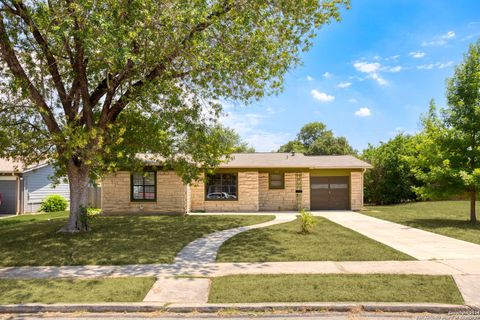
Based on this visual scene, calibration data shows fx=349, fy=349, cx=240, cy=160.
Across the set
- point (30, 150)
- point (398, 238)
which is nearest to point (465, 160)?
point (398, 238)

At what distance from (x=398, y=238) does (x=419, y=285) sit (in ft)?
17.9

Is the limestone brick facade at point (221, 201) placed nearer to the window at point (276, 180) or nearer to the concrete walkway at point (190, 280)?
the window at point (276, 180)

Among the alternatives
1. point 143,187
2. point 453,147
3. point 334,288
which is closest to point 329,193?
point 453,147

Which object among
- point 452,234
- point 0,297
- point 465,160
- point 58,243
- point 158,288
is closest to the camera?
point 0,297

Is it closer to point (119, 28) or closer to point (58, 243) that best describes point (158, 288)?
point (58, 243)

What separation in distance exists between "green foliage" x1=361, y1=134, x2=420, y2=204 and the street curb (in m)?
21.5

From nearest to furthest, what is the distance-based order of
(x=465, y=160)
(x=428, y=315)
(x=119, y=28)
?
(x=428, y=315) < (x=119, y=28) < (x=465, y=160)

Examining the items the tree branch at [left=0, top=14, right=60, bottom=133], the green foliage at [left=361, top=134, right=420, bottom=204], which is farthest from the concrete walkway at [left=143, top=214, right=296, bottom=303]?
the green foliage at [left=361, top=134, right=420, bottom=204]

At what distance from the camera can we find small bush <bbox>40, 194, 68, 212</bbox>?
23.1 m

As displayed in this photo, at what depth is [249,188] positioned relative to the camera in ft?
68.2

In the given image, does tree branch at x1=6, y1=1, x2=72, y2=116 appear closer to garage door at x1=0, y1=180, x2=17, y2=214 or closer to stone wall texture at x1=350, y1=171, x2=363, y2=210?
garage door at x1=0, y1=180, x2=17, y2=214

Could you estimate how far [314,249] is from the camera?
9.24 m

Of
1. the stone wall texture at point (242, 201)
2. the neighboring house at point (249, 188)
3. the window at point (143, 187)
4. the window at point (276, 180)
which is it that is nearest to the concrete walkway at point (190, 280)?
the neighboring house at point (249, 188)

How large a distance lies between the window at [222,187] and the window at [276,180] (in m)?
2.29
